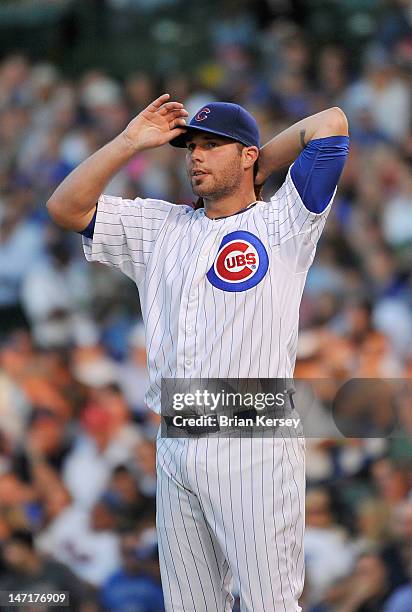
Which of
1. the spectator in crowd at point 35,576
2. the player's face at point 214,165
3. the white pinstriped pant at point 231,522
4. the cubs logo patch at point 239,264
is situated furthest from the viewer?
the spectator in crowd at point 35,576

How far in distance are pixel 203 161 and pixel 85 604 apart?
2.66m

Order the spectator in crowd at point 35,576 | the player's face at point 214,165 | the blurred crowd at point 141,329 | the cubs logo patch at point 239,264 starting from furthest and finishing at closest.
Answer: the blurred crowd at point 141,329 < the spectator in crowd at point 35,576 < the player's face at point 214,165 < the cubs logo patch at point 239,264

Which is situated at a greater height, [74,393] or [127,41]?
[127,41]

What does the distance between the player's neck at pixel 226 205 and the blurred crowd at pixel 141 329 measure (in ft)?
7.45

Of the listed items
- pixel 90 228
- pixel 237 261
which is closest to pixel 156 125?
pixel 90 228

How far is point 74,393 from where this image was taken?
270 inches

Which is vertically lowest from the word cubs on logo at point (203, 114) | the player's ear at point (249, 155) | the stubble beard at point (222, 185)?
the stubble beard at point (222, 185)

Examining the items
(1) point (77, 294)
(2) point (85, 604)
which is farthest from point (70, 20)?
(2) point (85, 604)

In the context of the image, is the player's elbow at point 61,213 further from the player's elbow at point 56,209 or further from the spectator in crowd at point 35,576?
the spectator in crowd at point 35,576

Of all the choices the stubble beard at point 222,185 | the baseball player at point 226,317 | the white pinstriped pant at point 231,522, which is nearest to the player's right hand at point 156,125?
the baseball player at point 226,317

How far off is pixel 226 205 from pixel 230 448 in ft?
2.66

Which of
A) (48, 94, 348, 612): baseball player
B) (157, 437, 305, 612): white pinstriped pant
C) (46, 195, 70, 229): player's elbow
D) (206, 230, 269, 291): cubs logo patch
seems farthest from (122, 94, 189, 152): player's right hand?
(157, 437, 305, 612): white pinstriped pant

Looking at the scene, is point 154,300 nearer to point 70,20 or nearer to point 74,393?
point 74,393

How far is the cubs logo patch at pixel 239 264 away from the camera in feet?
11.5
